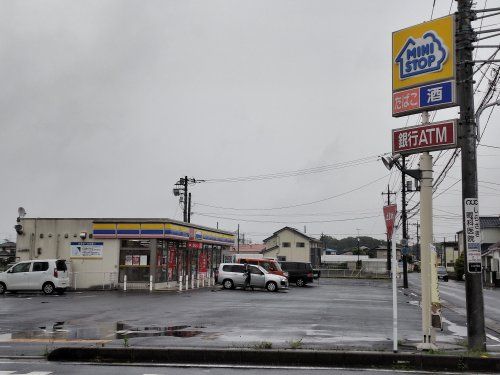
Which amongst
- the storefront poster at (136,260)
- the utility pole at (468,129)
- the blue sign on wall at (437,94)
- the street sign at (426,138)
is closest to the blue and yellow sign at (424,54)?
the blue sign on wall at (437,94)

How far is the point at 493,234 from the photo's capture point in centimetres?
6269

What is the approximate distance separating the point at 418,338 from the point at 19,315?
12572 millimetres

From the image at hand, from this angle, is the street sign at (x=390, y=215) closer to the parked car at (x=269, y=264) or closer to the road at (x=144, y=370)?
the road at (x=144, y=370)

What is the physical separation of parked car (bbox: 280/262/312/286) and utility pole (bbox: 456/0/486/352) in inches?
1239

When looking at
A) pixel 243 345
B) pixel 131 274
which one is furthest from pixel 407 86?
pixel 131 274

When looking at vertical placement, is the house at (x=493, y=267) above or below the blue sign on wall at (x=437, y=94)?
below

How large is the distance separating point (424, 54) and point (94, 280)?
2543cm

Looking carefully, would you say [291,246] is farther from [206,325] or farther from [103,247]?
[206,325]

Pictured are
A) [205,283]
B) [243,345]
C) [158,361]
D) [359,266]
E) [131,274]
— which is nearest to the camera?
[158,361]

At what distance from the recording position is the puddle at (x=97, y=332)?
12758 millimetres

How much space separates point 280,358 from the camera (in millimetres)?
10047

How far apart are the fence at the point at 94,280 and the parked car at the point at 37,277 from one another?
3.54m

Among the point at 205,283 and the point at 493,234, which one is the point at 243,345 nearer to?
the point at 205,283

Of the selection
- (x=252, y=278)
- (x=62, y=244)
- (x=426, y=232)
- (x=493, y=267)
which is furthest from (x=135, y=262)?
(x=493, y=267)
